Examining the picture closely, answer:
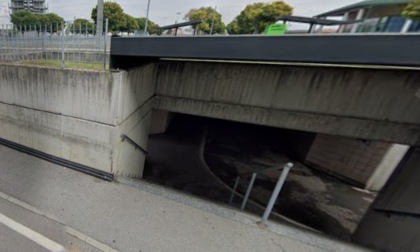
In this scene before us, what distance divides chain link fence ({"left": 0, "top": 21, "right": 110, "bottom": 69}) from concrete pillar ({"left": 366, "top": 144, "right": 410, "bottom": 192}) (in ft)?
39.3

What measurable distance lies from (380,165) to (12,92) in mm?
13901

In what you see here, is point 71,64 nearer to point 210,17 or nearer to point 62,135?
point 62,135

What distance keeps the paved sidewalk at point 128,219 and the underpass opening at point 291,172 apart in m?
3.55

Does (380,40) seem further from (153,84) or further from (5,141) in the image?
(5,141)

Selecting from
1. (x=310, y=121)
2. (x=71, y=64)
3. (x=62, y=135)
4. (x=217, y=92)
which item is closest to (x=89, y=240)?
(x=62, y=135)

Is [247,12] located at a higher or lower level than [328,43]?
higher

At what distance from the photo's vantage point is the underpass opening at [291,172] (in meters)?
8.62

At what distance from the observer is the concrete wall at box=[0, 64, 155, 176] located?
428 cm

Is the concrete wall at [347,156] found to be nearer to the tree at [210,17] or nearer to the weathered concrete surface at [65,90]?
the weathered concrete surface at [65,90]

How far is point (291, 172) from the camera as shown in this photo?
11789 millimetres

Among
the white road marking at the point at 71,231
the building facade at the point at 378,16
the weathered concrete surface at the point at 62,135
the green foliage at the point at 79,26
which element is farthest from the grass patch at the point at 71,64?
the building facade at the point at 378,16

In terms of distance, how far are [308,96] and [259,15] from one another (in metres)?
30.3

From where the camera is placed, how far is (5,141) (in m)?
5.54

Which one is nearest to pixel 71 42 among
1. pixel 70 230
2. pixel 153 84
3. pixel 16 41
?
pixel 16 41
